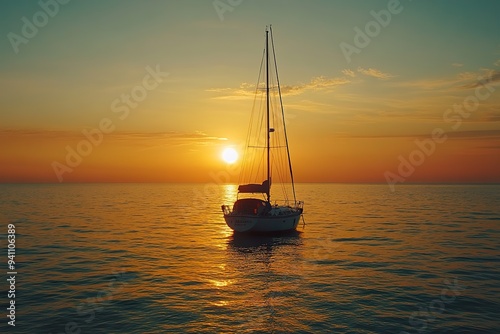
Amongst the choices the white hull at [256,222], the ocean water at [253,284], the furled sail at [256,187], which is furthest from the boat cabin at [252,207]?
the ocean water at [253,284]

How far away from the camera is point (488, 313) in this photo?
1839cm

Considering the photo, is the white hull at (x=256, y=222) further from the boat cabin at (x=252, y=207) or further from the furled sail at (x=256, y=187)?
the furled sail at (x=256, y=187)

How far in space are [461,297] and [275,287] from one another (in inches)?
412

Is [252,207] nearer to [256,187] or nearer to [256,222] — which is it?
A: [256,222]

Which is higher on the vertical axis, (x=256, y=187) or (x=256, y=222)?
(x=256, y=187)

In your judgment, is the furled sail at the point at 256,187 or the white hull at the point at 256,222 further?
the furled sail at the point at 256,187

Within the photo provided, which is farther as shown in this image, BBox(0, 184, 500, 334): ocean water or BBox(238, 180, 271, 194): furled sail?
BBox(238, 180, 271, 194): furled sail

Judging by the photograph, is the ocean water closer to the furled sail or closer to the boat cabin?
the boat cabin

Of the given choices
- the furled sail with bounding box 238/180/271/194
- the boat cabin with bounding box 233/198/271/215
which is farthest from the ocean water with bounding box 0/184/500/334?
the furled sail with bounding box 238/180/271/194

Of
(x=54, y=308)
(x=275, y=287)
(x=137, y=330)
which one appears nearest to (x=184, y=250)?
(x=275, y=287)

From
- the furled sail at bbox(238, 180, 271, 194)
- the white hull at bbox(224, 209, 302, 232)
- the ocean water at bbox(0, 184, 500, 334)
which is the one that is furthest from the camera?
the furled sail at bbox(238, 180, 271, 194)

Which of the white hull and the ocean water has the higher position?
the white hull

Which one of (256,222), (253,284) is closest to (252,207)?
(256,222)

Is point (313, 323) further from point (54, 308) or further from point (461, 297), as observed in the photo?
point (54, 308)
